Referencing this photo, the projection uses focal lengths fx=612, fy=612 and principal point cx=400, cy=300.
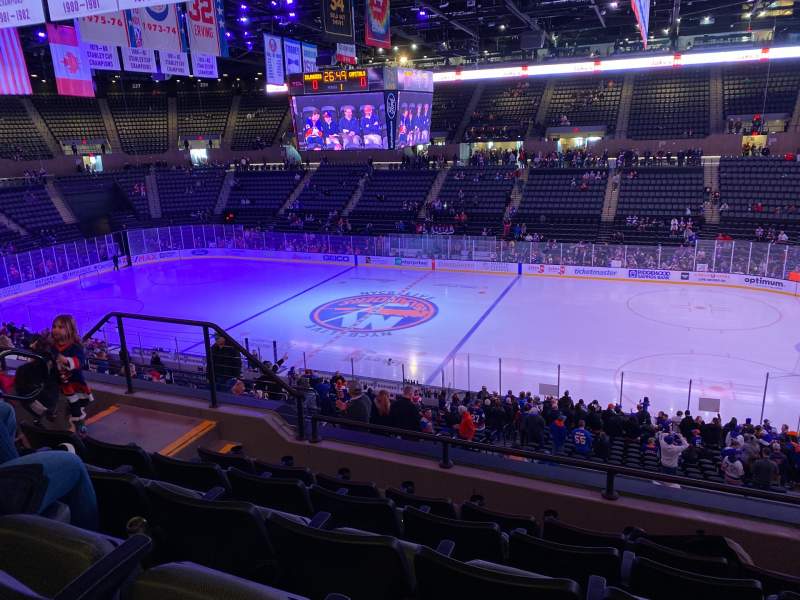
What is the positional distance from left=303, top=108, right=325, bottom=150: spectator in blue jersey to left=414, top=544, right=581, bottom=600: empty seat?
886 inches

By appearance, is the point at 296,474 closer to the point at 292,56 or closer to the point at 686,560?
the point at 686,560

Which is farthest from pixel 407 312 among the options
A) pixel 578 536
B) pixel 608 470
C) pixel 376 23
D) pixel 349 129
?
pixel 578 536

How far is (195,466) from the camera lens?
3676mm

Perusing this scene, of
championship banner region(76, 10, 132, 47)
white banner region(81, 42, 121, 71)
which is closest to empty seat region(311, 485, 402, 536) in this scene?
championship banner region(76, 10, 132, 47)

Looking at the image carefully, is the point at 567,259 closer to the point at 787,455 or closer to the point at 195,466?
the point at 787,455

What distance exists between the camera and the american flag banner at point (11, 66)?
47.5ft

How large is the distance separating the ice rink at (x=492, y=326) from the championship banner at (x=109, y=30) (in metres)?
7.32

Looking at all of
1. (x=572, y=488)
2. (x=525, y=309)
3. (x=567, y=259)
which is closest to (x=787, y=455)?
(x=572, y=488)

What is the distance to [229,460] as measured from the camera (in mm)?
4332

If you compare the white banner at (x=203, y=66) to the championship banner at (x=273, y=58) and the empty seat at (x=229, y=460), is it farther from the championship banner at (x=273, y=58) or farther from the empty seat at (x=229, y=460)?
the empty seat at (x=229, y=460)

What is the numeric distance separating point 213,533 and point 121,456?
1.62 meters

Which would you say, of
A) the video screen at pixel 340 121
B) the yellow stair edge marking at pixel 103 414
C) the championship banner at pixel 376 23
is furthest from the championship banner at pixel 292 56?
the yellow stair edge marking at pixel 103 414

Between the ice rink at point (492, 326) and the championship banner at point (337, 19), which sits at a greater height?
the championship banner at point (337, 19)

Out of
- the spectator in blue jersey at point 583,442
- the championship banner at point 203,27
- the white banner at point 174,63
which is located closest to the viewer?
the spectator in blue jersey at point 583,442
